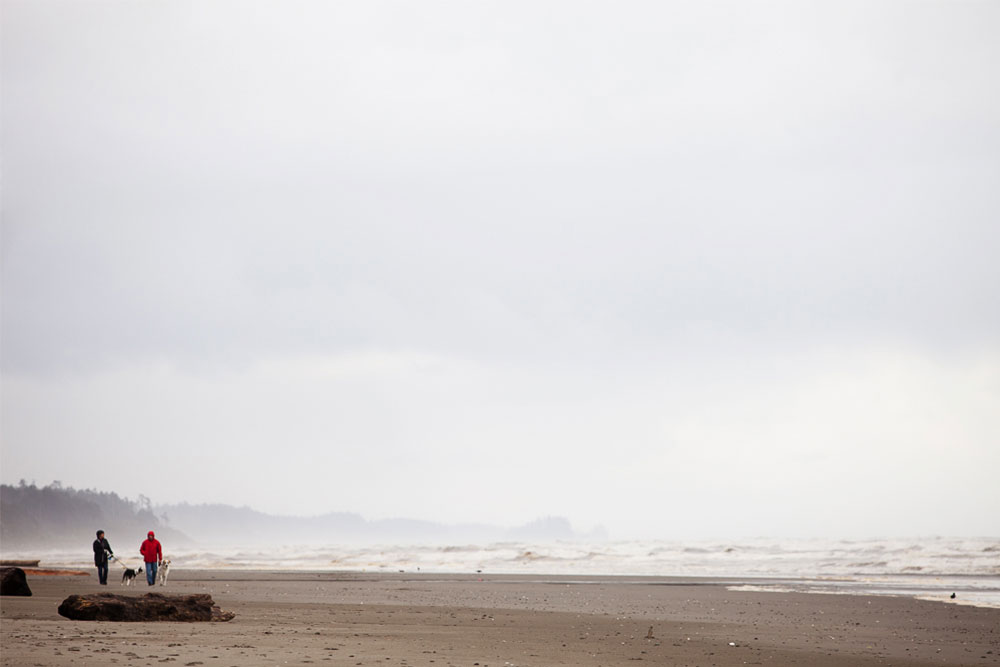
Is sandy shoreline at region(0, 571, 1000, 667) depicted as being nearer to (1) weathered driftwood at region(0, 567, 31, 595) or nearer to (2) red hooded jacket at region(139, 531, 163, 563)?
(1) weathered driftwood at region(0, 567, 31, 595)

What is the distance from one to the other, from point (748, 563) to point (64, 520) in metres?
117

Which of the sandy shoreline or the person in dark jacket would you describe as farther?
the person in dark jacket

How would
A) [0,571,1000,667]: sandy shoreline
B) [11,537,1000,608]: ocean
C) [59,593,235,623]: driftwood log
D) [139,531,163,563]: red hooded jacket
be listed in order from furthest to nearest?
[11,537,1000,608]: ocean, [139,531,163,563]: red hooded jacket, [59,593,235,623]: driftwood log, [0,571,1000,667]: sandy shoreline

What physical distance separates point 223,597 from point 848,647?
15551 mm

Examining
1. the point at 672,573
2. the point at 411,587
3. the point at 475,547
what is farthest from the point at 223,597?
the point at 475,547

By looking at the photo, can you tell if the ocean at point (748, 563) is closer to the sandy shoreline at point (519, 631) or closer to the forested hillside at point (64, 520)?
the sandy shoreline at point (519, 631)

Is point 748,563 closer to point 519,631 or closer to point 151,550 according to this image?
point 151,550

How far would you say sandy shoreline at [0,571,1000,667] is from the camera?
434 inches

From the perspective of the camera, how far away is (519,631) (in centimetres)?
1507

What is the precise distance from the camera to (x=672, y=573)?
39.4 m

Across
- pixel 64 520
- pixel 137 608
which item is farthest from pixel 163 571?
pixel 64 520

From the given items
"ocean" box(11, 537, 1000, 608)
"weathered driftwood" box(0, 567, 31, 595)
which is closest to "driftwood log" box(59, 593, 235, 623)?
"weathered driftwood" box(0, 567, 31, 595)

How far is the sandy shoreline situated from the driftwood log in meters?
0.31

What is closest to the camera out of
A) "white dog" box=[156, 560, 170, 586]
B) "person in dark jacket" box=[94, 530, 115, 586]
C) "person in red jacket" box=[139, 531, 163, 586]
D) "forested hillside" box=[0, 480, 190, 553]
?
"person in red jacket" box=[139, 531, 163, 586]
